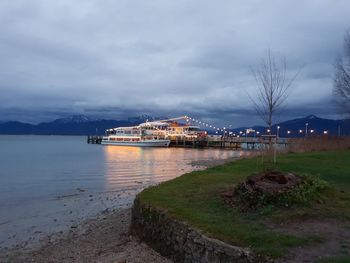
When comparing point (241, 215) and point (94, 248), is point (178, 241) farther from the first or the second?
point (94, 248)

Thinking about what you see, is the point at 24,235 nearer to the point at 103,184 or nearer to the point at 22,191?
the point at 22,191

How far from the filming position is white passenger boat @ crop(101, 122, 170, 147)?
115 meters

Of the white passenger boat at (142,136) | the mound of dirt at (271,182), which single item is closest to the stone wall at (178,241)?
the mound of dirt at (271,182)

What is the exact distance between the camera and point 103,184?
3056cm

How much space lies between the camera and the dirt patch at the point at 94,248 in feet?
31.9

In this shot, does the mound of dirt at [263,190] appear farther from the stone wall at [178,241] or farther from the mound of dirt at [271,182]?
the stone wall at [178,241]

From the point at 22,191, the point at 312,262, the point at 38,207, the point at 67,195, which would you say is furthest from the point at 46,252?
the point at 22,191

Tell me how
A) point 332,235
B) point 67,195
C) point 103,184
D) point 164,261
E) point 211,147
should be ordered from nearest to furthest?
1. point 332,235
2. point 164,261
3. point 67,195
4. point 103,184
5. point 211,147

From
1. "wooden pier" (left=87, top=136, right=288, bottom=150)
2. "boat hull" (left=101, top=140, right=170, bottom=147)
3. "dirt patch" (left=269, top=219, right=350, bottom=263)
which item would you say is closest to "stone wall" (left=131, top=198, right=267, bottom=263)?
"dirt patch" (left=269, top=219, right=350, bottom=263)

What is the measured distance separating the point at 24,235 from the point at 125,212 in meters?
3.92

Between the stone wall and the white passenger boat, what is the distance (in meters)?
103

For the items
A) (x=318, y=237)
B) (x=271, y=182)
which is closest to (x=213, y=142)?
(x=271, y=182)

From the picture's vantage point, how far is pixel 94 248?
11.4 metres

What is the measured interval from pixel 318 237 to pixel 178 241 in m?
2.88
